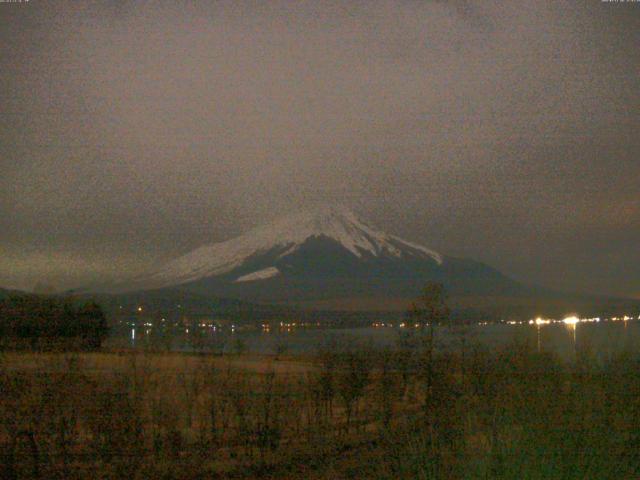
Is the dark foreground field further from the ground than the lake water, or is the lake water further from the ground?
the lake water

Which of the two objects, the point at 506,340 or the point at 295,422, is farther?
the point at 506,340

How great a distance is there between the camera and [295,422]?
13219 mm

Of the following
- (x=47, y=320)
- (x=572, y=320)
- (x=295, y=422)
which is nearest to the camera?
(x=295, y=422)

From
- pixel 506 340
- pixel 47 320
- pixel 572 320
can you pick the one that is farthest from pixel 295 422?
pixel 572 320

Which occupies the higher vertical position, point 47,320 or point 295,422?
point 47,320

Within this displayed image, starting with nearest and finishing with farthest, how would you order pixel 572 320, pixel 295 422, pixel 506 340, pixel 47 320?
pixel 295 422
pixel 506 340
pixel 47 320
pixel 572 320

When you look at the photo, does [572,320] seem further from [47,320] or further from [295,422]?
[47,320]

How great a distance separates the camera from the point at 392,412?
→ 571 inches

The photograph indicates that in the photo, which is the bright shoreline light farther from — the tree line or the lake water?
the tree line

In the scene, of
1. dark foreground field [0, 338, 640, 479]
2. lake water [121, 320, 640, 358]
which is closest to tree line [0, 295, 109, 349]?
lake water [121, 320, 640, 358]

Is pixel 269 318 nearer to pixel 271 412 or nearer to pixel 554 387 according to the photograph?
pixel 271 412

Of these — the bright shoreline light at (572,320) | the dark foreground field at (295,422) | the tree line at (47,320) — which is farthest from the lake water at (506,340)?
the bright shoreline light at (572,320)

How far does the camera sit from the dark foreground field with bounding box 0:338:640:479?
8.11 m

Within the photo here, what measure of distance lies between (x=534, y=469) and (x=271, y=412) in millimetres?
5729
